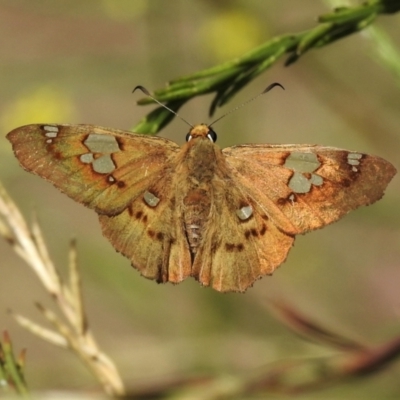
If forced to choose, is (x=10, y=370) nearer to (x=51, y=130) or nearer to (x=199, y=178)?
(x=51, y=130)

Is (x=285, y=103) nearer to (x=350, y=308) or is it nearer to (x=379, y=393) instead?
(x=350, y=308)

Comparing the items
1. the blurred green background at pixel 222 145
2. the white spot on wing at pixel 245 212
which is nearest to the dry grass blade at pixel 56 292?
the white spot on wing at pixel 245 212

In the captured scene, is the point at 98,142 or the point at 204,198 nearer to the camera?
the point at 98,142

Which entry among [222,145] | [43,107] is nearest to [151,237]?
[222,145]

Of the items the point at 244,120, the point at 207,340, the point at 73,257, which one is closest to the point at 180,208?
the point at 73,257

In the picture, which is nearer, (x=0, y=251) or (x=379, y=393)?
(x=379, y=393)

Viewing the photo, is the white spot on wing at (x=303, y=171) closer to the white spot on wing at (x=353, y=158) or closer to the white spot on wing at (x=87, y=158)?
the white spot on wing at (x=353, y=158)

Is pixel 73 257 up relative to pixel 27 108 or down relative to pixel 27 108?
down
